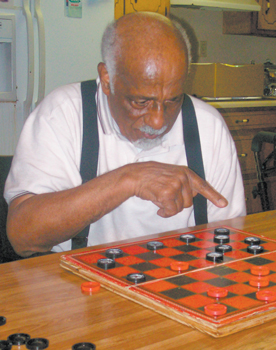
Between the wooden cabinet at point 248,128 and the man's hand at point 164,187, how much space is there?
8.47 feet

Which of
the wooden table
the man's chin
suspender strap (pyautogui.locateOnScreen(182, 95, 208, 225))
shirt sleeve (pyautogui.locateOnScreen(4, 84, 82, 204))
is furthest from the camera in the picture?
suspender strap (pyautogui.locateOnScreen(182, 95, 208, 225))

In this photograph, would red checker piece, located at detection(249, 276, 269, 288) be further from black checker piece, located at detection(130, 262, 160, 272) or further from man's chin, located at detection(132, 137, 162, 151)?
man's chin, located at detection(132, 137, 162, 151)

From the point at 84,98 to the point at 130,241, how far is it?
516 mm

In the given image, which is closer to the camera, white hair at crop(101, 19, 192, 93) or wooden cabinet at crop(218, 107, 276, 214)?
white hair at crop(101, 19, 192, 93)

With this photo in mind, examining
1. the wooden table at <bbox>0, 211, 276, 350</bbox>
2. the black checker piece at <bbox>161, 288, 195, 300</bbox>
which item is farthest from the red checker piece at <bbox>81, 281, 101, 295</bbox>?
the black checker piece at <bbox>161, 288, 195, 300</bbox>

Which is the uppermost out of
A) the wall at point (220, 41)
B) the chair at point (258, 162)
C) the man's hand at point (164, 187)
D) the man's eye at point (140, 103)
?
the wall at point (220, 41)

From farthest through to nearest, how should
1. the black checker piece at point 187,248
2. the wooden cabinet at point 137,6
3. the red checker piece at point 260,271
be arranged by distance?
the wooden cabinet at point 137,6
the black checker piece at point 187,248
the red checker piece at point 260,271

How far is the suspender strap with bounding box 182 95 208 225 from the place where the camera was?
1.45 m

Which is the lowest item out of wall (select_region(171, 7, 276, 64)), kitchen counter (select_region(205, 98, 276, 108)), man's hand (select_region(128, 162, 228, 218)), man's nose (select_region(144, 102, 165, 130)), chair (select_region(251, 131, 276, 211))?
chair (select_region(251, 131, 276, 211))

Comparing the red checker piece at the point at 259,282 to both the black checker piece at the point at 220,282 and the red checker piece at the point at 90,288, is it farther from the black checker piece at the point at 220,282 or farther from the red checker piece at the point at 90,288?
the red checker piece at the point at 90,288

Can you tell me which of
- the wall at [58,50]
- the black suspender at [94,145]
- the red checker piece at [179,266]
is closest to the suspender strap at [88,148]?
the black suspender at [94,145]

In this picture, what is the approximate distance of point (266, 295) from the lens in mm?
766

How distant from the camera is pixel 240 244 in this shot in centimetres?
106

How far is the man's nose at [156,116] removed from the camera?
4.14ft
